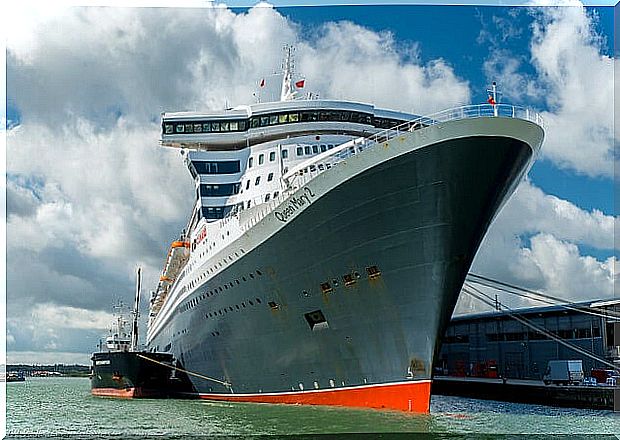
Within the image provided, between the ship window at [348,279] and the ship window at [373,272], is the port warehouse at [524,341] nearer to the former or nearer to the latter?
the ship window at [373,272]

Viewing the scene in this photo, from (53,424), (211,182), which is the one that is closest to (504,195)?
(211,182)

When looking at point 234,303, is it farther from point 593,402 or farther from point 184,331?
point 593,402

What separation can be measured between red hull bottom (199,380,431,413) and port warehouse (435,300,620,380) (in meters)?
11.1

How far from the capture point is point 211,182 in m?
25.5

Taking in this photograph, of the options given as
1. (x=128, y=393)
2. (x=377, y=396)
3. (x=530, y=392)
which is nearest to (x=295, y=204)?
(x=377, y=396)

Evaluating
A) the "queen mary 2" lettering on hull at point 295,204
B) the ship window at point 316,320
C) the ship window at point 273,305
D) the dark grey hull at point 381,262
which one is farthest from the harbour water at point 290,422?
the "queen mary 2" lettering on hull at point 295,204

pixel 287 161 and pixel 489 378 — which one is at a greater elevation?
pixel 287 161

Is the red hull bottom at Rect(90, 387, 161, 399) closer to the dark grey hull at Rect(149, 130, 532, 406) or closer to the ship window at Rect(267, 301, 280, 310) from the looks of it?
the dark grey hull at Rect(149, 130, 532, 406)

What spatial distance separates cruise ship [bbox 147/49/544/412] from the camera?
53.4ft

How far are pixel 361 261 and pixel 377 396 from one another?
10.6 ft

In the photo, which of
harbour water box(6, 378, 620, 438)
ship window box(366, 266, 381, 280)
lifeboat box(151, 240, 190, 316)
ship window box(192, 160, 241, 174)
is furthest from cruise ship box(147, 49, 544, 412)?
lifeboat box(151, 240, 190, 316)

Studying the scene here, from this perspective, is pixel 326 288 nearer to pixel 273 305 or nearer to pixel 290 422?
pixel 273 305

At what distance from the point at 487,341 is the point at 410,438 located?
76.4 feet

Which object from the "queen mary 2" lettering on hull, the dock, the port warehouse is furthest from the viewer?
the port warehouse
